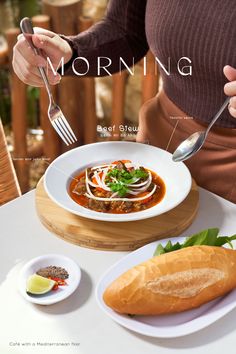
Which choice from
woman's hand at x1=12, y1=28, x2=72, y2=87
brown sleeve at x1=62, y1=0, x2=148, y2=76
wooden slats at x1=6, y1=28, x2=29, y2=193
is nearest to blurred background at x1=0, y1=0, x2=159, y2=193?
wooden slats at x1=6, y1=28, x2=29, y2=193

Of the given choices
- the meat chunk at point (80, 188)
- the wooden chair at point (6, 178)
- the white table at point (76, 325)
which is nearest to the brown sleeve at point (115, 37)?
the wooden chair at point (6, 178)

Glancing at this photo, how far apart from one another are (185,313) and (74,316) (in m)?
0.17

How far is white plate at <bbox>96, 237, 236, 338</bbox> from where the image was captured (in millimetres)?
863

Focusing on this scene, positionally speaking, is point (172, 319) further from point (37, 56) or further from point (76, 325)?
point (37, 56)

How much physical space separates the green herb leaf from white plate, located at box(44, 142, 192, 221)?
102 millimetres

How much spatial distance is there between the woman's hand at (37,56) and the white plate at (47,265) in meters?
0.45

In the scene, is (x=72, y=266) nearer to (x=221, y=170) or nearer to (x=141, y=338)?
(x=141, y=338)

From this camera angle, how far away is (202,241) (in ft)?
3.17

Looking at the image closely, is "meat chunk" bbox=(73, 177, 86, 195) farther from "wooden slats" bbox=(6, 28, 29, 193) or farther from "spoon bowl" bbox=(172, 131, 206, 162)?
"wooden slats" bbox=(6, 28, 29, 193)

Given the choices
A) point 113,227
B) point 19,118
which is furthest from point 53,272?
point 19,118

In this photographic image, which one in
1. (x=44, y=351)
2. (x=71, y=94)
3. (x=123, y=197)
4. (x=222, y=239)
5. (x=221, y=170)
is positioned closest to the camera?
(x=44, y=351)

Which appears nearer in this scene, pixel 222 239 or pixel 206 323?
pixel 206 323

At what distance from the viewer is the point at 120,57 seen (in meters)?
1.56

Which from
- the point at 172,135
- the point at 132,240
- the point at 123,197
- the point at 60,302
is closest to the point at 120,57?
the point at 172,135
